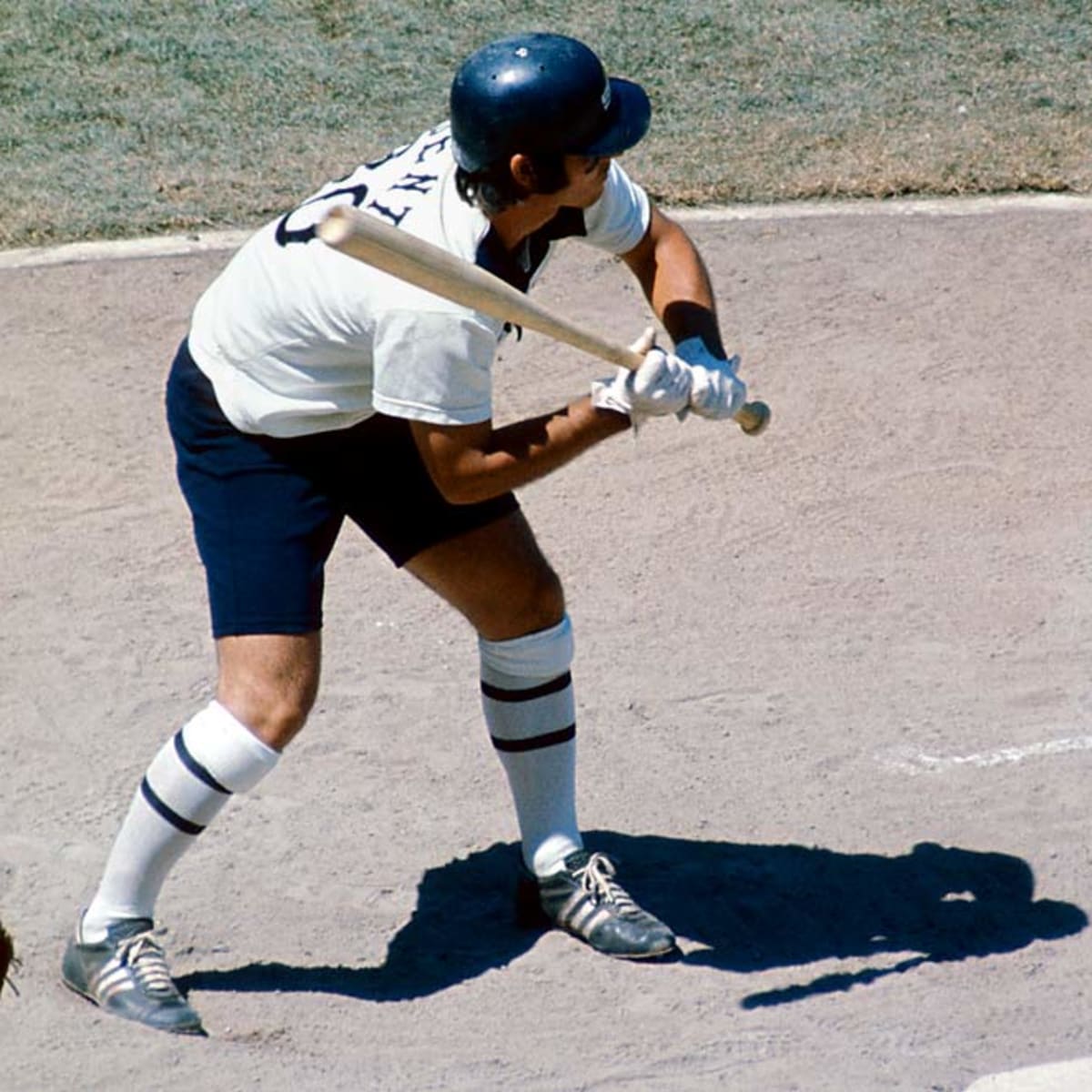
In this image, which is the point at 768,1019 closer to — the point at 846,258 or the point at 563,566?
the point at 563,566

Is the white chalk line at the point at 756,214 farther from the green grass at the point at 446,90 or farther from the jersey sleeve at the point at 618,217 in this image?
the jersey sleeve at the point at 618,217

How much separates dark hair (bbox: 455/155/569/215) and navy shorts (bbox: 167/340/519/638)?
46 cm

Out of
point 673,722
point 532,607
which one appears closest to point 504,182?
point 532,607

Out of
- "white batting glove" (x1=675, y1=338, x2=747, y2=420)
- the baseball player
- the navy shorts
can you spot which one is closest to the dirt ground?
the baseball player

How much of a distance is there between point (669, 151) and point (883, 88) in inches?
44.6

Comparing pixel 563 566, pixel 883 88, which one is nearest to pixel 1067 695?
pixel 563 566

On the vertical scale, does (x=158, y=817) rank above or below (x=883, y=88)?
above

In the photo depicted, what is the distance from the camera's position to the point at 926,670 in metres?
4.96

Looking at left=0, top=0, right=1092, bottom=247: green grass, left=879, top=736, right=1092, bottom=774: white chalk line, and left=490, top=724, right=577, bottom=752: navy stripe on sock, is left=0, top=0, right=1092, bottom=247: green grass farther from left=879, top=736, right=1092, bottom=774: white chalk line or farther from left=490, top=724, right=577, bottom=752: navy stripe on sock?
left=490, top=724, right=577, bottom=752: navy stripe on sock

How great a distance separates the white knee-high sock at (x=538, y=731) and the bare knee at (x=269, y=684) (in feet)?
1.40

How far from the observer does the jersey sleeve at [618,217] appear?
3941 millimetres

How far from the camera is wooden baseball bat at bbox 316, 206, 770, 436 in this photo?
310cm

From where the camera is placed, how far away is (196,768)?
12.2ft

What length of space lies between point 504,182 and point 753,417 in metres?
0.72
